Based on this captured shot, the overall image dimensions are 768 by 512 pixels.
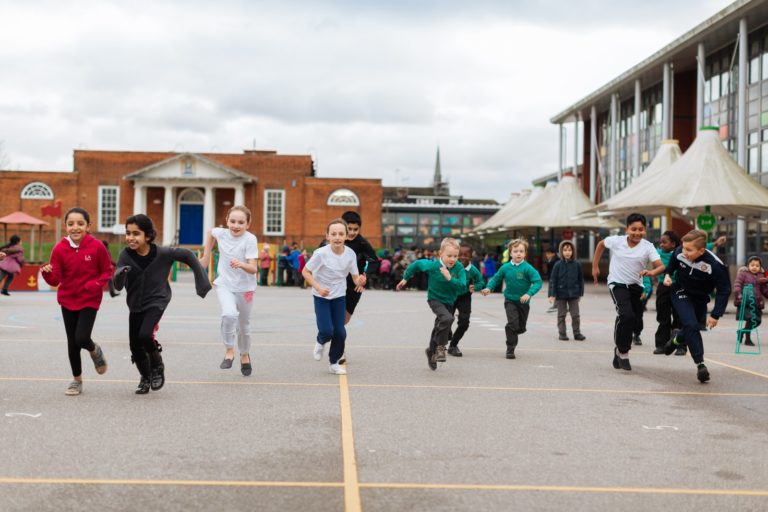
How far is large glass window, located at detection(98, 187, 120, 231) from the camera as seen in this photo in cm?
6069

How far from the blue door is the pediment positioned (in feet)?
7.82

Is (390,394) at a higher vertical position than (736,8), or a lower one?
lower

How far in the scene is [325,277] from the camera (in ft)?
30.2

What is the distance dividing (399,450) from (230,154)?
5775cm

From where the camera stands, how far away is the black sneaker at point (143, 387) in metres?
7.62

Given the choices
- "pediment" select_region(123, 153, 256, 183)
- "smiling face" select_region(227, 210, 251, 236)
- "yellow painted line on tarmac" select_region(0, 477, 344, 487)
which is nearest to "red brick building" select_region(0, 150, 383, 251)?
"pediment" select_region(123, 153, 256, 183)

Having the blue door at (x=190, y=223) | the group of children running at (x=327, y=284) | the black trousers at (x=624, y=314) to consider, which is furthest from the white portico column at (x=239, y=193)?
the black trousers at (x=624, y=314)

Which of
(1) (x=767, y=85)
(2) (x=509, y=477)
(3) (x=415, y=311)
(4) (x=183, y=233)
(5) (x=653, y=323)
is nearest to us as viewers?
(2) (x=509, y=477)

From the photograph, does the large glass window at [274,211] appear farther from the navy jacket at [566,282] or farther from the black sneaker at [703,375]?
the black sneaker at [703,375]

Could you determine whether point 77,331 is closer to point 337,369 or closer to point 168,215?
point 337,369

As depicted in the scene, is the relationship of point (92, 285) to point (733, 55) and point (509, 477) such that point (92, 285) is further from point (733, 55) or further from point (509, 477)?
point (733, 55)

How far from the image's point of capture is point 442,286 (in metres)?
10.1

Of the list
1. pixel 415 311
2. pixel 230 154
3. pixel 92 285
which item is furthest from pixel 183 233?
pixel 92 285

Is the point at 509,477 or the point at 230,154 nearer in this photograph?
the point at 509,477
